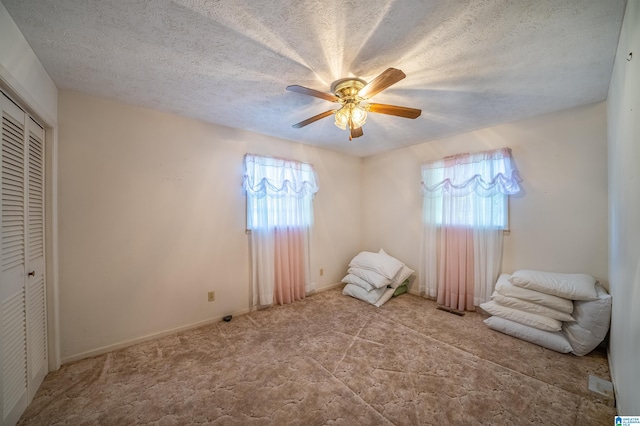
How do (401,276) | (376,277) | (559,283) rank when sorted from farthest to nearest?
(401,276) < (376,277) < (559,283)

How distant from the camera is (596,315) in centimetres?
194

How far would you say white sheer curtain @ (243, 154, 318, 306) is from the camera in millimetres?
3037

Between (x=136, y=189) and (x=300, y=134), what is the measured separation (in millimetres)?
1979

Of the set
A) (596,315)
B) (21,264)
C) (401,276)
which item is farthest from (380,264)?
(21,264)

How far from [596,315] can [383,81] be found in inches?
104

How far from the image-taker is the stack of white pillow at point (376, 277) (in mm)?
3305

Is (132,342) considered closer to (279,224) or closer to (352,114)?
(279,224)

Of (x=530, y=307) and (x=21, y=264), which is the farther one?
(x=530, y=307)

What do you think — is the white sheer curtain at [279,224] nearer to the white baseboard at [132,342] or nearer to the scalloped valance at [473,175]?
the white baseboard at [132,342]

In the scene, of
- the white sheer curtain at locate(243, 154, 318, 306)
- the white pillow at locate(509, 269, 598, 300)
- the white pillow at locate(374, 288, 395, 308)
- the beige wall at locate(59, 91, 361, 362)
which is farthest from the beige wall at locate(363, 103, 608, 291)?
the beige wall at locate(59, 91, 361, 362)

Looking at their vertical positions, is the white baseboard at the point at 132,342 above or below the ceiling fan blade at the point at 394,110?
below

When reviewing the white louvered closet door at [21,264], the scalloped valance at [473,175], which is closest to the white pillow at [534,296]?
the scalloped valance at [473,175]

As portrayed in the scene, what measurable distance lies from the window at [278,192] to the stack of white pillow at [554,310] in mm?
2569

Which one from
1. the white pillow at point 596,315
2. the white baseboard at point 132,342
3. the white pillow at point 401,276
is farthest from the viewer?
the white pillow at point 401,276
